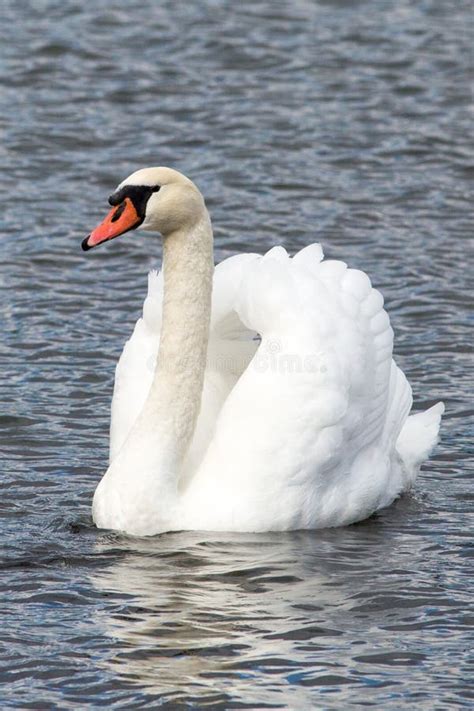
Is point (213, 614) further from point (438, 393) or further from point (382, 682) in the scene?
point (438, 393)

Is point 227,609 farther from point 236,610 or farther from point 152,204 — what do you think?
point 152,204

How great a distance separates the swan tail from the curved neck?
56.0 inches

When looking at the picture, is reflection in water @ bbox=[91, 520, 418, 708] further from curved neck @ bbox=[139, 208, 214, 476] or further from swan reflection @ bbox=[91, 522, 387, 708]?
curved neck @ bbox=[139, 208, 214, 476]

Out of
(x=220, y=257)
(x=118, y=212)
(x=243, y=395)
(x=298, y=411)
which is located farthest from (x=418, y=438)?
(x=220, y=257)

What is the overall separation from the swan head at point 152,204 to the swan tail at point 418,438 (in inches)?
80.4

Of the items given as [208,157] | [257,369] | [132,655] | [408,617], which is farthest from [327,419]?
[208,157]

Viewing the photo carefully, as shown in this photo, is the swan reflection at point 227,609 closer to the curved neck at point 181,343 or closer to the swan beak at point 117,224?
the curved neck at point 181,343

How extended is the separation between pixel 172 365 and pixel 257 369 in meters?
0.50

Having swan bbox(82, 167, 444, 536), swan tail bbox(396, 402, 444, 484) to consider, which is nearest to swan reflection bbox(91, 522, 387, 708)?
swan bbox(82, 167, 444, 536)

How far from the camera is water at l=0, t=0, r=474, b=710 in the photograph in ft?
24.1

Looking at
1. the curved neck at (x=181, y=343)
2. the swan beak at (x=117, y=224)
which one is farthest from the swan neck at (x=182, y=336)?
the swan beak at (x=117, y=224)

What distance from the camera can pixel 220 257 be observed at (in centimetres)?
1355

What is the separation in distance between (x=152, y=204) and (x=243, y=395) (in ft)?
3.51

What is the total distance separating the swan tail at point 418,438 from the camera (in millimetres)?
9844
